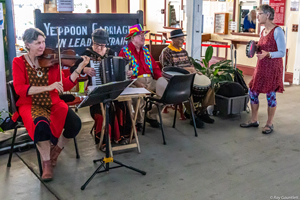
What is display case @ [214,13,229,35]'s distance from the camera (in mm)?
8528

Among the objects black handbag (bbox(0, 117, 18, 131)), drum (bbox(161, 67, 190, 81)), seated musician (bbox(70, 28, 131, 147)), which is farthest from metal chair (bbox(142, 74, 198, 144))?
black handbag (bbox(0, 117, 18, 131))

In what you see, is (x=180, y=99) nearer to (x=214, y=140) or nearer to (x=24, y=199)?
(x=214, y=140)

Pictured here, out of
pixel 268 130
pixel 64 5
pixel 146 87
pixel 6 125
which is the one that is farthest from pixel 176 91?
pixel 6 125

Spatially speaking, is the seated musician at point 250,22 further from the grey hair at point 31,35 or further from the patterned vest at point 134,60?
the grey hair at point 31,35

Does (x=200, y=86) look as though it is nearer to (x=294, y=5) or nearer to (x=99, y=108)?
(x=99, y=108)

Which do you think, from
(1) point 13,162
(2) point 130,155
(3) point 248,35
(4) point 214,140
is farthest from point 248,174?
(3) point 248,35

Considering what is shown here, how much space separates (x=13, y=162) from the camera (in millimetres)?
3535

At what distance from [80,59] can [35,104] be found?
61 centimetres

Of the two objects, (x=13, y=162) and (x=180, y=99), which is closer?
(x=13, y=162)

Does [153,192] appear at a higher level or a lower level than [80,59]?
lower

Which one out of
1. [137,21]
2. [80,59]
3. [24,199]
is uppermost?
[137,21]

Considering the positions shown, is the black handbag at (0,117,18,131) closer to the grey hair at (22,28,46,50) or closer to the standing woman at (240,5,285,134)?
the grey hair at (22,28,46,50)

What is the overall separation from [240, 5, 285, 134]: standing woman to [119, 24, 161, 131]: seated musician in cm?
129

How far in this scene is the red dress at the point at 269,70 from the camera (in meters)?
4.12
